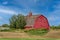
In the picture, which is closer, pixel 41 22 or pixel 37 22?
pixel 37 22

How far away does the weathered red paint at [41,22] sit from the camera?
66312mm

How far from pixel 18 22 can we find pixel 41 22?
27.8 ft

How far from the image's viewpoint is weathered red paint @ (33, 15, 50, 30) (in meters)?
66.3

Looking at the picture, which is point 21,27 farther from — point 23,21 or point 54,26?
point 54,26

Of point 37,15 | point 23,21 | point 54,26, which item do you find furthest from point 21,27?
point 54,26

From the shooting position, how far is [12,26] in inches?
2785

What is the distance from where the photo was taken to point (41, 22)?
2638 inches

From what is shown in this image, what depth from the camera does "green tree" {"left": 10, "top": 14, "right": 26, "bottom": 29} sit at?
69.6m

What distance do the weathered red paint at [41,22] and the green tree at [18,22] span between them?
5407 millimetres

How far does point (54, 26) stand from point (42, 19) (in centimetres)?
473

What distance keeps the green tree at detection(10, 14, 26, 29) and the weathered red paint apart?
17.7 feet

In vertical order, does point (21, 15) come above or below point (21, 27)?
above

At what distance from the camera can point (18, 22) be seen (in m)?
69.9

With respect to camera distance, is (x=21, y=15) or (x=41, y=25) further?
(x=21, y=15)
